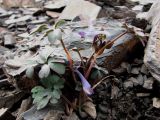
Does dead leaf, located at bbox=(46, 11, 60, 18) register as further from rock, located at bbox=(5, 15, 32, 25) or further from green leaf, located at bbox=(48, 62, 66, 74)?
green leaf, located at bbox=(48, 62, 66, 74)

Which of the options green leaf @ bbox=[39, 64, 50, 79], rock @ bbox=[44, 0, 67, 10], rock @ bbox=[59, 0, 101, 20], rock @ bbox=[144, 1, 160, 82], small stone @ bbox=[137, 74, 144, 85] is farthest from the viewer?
rock @ bbox=[44, 0, 67, 10]

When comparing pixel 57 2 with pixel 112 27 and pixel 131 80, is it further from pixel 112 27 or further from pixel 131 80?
pixel 131 80

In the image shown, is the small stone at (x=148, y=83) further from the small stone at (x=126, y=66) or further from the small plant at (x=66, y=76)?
the small plant at (x=66, y=76)

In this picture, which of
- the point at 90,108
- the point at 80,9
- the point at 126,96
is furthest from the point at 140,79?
the point at 80,9

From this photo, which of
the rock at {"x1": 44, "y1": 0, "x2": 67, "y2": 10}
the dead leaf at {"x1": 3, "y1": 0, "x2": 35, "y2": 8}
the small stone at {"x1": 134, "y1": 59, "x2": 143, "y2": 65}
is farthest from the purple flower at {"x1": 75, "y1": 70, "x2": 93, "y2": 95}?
the dead leaf at {"x1": 3, "y1": 0, "x2": 35, "y2": 8}

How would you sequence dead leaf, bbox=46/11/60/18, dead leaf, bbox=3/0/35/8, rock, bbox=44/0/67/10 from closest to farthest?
dead leaf, bbox=46/11/60/18
rock, bbox=44/0/67/10
dead leaf, bbox=3/0/35/8

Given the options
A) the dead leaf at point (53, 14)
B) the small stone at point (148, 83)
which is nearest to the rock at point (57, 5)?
the dead leaf at point (53, 14)

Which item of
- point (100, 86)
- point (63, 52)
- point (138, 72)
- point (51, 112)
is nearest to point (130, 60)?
point (138, 72)

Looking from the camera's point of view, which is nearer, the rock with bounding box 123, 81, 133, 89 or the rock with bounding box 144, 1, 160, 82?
the rock with bounding box 144, 1, 160, 82

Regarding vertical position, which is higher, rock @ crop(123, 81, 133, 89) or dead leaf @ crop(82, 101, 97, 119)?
rock @ crop(123, 81, 133, 89)
